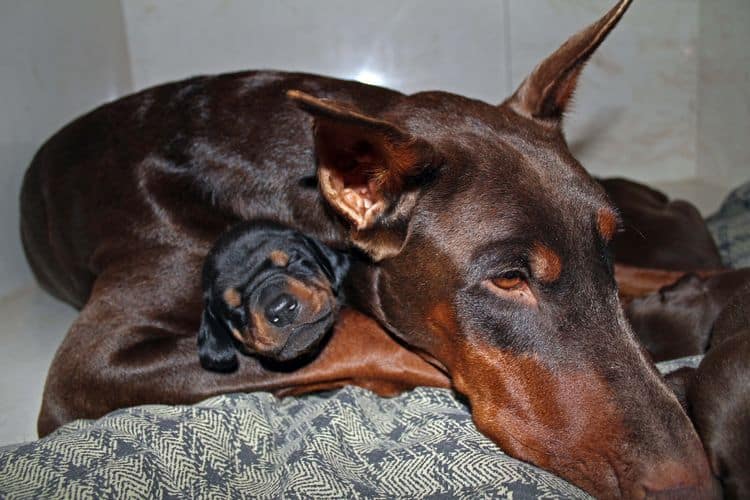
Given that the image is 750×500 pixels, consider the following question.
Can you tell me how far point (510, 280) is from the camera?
210cm

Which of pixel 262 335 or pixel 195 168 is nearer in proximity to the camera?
pixel 262 335

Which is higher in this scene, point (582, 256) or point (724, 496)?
point (582, 256)

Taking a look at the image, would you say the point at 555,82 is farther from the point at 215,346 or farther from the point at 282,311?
the point at 215,346

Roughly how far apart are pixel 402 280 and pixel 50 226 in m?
1.72

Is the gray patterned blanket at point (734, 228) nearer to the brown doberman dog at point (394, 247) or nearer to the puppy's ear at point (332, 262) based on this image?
the brown doberman dog at point (394, 247)

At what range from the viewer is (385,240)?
2389mm

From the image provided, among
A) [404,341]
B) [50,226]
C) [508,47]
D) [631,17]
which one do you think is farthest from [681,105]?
[50,226]

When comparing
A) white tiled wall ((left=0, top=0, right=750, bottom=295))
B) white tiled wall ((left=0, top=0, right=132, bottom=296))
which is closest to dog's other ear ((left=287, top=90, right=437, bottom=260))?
white tiled wall ((left=0, top=0, right=132, bottom=296))

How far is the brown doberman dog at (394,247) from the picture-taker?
2010 millimetres

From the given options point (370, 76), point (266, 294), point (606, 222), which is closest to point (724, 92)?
point (370, 76)

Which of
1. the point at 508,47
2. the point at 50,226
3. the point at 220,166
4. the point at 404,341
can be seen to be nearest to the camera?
the point at 404,341

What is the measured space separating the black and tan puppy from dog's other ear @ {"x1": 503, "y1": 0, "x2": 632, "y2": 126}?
0.82 meters

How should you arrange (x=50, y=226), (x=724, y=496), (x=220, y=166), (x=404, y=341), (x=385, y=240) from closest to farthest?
(x=724, y=496) → (x=385, y=240) → (x=404, y=341) → (x=220, y=166) → (x=50, y=226)

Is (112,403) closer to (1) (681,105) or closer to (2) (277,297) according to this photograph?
(2) (277,297)
